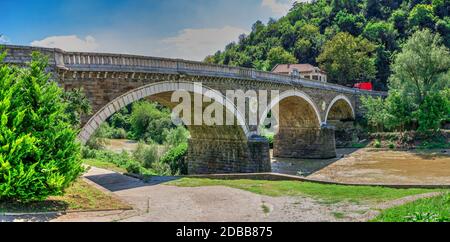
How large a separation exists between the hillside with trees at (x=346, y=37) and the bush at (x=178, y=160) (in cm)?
4176

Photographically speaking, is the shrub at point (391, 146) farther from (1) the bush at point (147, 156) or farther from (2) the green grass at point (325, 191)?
(2) the green grass at point (325, 191)

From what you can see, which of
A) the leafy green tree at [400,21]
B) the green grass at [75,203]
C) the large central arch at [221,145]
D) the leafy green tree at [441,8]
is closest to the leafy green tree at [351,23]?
the leafy green tree at [400,21]

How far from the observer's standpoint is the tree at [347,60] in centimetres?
6456

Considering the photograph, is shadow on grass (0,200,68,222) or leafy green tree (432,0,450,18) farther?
leafy green tree (432,0,450,18)

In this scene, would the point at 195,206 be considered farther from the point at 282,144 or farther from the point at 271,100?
the point at 282,144

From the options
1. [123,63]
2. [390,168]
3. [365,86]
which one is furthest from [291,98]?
[365,86]

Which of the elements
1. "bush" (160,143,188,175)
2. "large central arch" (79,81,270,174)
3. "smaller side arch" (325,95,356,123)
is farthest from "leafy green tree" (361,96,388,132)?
"bush" (160,143,188,175)

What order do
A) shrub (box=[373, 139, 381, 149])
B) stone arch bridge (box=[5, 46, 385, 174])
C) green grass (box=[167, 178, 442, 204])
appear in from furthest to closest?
1. shrub (box=[373, 139, 381, 149])
2. stone arch bridge (box=[5, 46, 385, 174])
3. green grass (box=[167, 178, 442, 204])

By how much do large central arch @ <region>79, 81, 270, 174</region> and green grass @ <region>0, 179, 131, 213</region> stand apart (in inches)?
351

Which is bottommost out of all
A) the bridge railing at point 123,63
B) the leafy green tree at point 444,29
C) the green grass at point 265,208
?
the green grass at point 265,208

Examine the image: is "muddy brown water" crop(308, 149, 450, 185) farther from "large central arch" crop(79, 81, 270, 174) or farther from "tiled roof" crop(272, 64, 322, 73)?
"tiled roof" crop(272, 64, 322, 73)

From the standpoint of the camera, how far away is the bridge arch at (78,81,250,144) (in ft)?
46.5

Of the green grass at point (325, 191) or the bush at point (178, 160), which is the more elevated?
the green grass at point (325, 191)
